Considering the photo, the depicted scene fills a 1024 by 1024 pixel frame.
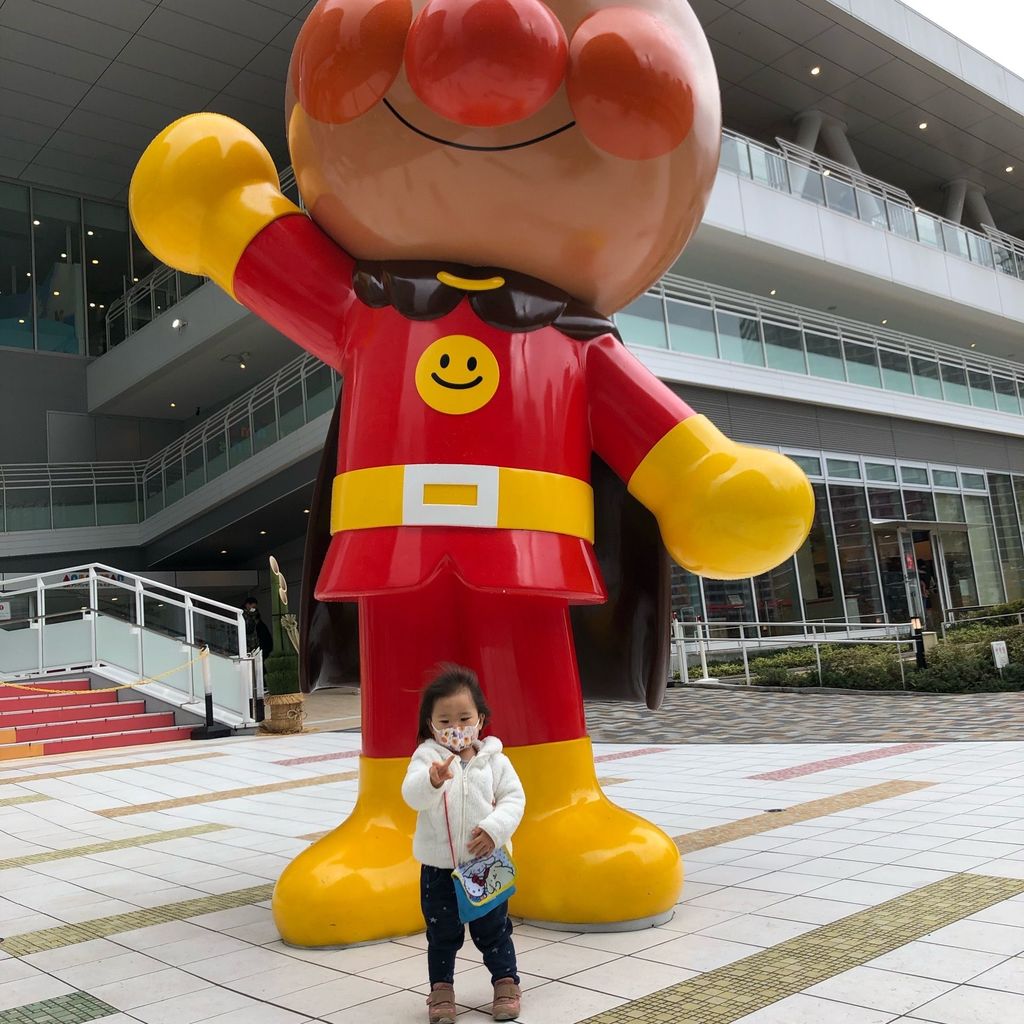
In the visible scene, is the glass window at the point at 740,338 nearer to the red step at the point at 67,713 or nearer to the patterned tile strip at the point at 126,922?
the red step at the point at 67,713

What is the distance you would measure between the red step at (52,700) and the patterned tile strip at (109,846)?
20.9ft

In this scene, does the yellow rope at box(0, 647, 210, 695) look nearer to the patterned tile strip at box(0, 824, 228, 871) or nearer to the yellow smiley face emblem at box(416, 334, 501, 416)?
the patterned tile strip at box(0, 824, 228, 871)

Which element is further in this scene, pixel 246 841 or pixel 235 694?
pixel 235 694

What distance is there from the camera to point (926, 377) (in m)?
19.4

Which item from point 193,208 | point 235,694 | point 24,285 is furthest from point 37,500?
point 193,208

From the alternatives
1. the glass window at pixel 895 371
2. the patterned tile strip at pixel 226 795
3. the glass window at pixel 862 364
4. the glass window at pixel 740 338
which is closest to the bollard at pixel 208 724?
the patterned tile strip at pixel 226 795

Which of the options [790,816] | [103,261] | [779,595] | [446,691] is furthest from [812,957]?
[103,261]

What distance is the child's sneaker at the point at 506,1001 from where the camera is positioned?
2465 millimetres

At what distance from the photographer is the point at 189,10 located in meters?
15.0

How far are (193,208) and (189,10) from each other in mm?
13705

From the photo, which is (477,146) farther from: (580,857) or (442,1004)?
(442,1004)

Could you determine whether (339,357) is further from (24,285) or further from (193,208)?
(24,285)

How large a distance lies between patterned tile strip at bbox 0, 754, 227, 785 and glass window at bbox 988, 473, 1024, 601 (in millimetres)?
18057

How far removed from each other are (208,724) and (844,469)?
39.1 feet
